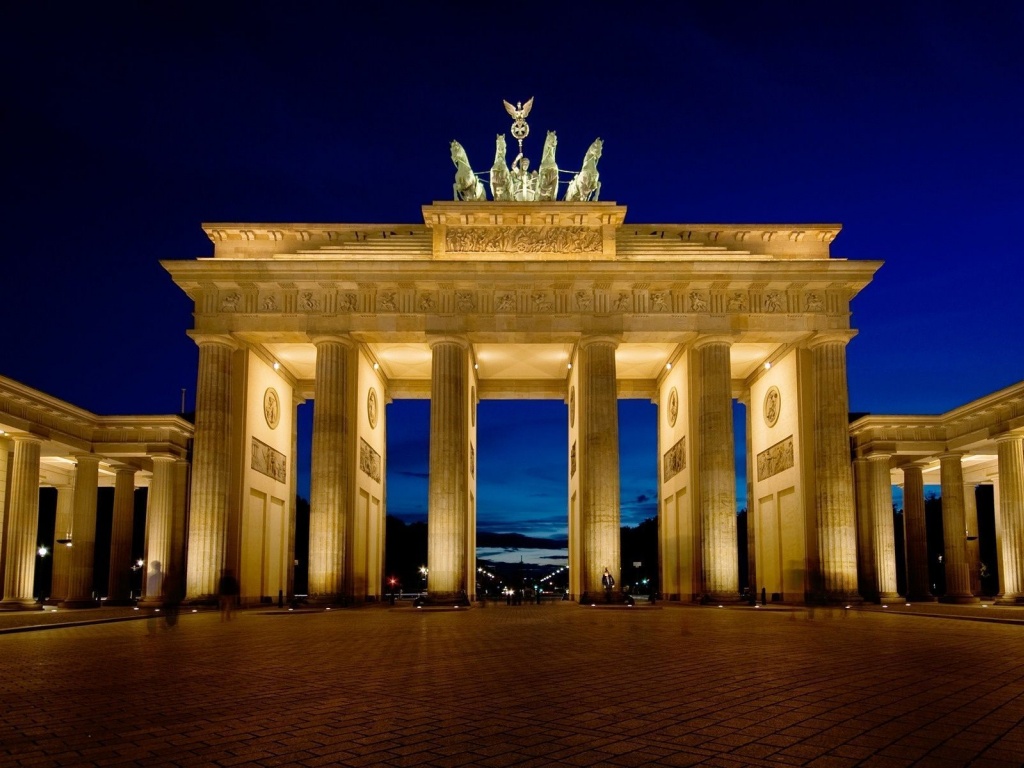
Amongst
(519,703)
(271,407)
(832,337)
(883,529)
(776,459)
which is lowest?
(519,703)

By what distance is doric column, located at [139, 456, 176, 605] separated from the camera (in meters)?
38.7

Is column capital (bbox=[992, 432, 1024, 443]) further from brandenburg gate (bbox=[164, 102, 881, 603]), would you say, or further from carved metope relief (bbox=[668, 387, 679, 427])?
carved metope relief (bbox=[668, 387, 679, 427])

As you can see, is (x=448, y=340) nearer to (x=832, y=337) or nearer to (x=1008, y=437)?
(x=832, y=337)

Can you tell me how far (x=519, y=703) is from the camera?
8.48 metres

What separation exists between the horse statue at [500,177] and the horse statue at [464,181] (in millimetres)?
645

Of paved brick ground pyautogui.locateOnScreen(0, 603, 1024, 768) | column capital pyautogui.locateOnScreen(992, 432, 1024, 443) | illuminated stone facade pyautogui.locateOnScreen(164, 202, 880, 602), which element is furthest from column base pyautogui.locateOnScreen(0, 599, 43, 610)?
column capital pyautogui.locateOnScreen(992, 432, 1024, 443)

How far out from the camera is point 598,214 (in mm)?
38656

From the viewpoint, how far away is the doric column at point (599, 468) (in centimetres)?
3631

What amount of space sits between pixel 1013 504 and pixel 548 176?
83.6 feet

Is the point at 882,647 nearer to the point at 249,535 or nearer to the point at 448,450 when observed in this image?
the point at 448,450

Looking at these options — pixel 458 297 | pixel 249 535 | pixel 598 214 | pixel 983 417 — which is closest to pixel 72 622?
pixel 249 535

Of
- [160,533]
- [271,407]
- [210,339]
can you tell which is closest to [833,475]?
[271,407]

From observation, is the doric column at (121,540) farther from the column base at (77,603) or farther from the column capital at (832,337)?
the column capital at (832,337)

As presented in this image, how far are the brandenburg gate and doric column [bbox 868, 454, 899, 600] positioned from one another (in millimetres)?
4306
